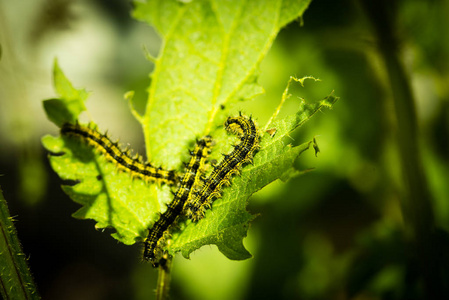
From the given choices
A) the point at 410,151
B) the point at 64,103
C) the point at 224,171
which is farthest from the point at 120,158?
the point at 410,151

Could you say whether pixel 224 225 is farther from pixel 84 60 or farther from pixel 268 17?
pixel 84 60

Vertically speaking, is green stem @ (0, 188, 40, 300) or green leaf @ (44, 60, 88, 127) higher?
green leaf @ (44, 60, 88, 127)

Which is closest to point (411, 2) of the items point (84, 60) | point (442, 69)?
point (442, 69)

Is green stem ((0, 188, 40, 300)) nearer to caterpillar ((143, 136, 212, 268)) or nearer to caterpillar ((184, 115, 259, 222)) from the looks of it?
caterpillar ((143, 136, 212, 268))

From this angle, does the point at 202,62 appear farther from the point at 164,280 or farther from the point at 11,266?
the point at 11,266

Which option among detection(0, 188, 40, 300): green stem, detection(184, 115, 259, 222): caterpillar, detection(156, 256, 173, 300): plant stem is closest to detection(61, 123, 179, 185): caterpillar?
detection(184, 115, 259, 222): caterpillar

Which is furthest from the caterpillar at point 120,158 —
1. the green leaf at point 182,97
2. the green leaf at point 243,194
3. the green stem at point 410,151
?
the green stem at point 410,151
